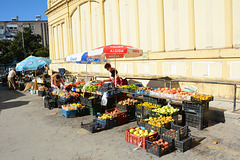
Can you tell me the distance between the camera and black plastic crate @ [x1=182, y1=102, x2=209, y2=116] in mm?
6277

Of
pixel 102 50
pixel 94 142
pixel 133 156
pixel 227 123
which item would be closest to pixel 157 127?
pixel 133 156

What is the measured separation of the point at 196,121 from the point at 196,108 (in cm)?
44

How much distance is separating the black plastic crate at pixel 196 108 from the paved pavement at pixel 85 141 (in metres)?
0.58

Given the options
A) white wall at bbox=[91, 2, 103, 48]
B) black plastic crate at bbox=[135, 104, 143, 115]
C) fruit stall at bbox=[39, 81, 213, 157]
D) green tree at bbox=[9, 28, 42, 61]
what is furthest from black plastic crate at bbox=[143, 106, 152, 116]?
green tree at bbox=[9, 28, 42, 61]

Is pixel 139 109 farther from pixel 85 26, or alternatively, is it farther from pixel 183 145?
pixel 85 26

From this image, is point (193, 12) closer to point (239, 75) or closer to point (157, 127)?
point (239, 75)

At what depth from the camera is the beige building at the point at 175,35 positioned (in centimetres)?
927

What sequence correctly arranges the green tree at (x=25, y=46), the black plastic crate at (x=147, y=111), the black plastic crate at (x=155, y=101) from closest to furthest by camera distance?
the black plastic crate at (x=147, y=111), the black plastic crate at (x=155, y=101), the green tree at (x=25, y=46)

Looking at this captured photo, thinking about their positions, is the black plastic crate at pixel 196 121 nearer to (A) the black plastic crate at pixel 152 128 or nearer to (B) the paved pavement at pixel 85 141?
(B) the paved pavement at pixel 85 141

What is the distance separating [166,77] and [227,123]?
212 inches

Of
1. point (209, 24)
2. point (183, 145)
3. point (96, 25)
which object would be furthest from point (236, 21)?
point (96, 25)

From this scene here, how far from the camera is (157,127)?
18.0ft

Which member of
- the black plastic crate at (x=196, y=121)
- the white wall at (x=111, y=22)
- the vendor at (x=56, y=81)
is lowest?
the black plastic crate at (x=196, y=121)

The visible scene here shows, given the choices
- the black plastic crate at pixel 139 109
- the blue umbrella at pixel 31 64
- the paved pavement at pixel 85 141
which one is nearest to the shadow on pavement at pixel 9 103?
the blue umbrella at pixel 31 64
